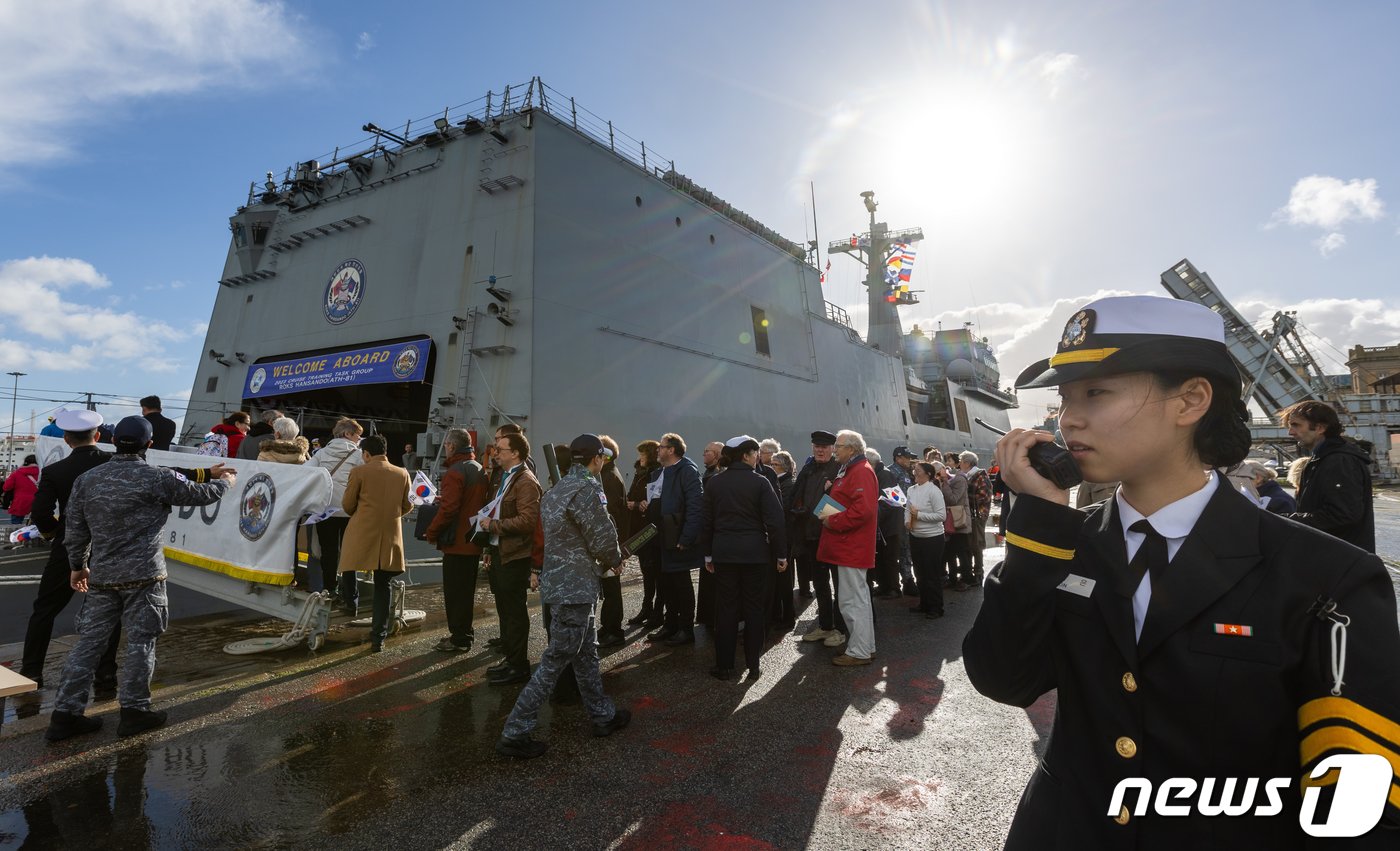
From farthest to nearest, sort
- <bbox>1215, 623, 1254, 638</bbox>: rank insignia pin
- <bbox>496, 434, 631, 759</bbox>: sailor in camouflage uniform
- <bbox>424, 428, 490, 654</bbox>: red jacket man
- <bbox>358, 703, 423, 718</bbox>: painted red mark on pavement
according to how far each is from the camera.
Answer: <bbox>424, 428, 490, 654</bbox>: red jacket man → <bbox>358, 703, 423, 718</bbox>: painted red mark on pavement → <bbox>496, 434, 631, 759</bbox>: sailor in camouflage uniform → <bbox>1215, 623, 1254, 638</bbox>: rank insignia pin

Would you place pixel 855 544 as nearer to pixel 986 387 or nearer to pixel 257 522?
pixel 257 522

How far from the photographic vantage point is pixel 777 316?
58.4ft

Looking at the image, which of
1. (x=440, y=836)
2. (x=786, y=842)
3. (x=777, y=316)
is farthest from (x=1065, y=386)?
(x=777, y=316)

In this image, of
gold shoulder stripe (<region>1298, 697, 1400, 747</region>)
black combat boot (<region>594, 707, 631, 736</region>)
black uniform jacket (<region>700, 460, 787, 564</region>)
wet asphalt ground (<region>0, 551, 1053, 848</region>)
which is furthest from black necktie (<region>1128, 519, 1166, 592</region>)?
black uniform jacket (<region>700, 460, 787, 564</region>)

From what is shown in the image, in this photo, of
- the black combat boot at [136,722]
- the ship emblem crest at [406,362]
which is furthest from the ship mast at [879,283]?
the black combat boot at [136,722]

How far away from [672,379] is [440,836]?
37.0ft

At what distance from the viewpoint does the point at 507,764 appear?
10.8ft

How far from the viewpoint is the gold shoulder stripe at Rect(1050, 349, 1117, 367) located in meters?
1.20

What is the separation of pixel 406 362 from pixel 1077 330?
40.1 feet

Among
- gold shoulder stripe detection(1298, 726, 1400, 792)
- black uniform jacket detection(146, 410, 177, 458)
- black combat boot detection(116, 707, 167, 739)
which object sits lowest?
black combat boot detection(116, 707, 167, 739)

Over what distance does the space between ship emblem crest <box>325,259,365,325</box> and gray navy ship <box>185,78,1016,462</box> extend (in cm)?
4

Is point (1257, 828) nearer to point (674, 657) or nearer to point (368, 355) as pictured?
point (674, 657)

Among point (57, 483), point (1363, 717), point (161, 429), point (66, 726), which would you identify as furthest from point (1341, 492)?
point (161, 429)

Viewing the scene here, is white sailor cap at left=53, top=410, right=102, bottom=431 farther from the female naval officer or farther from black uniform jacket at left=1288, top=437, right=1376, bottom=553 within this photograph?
black uniform jacket at left=1288, top=437, right=1376, bottom=553
